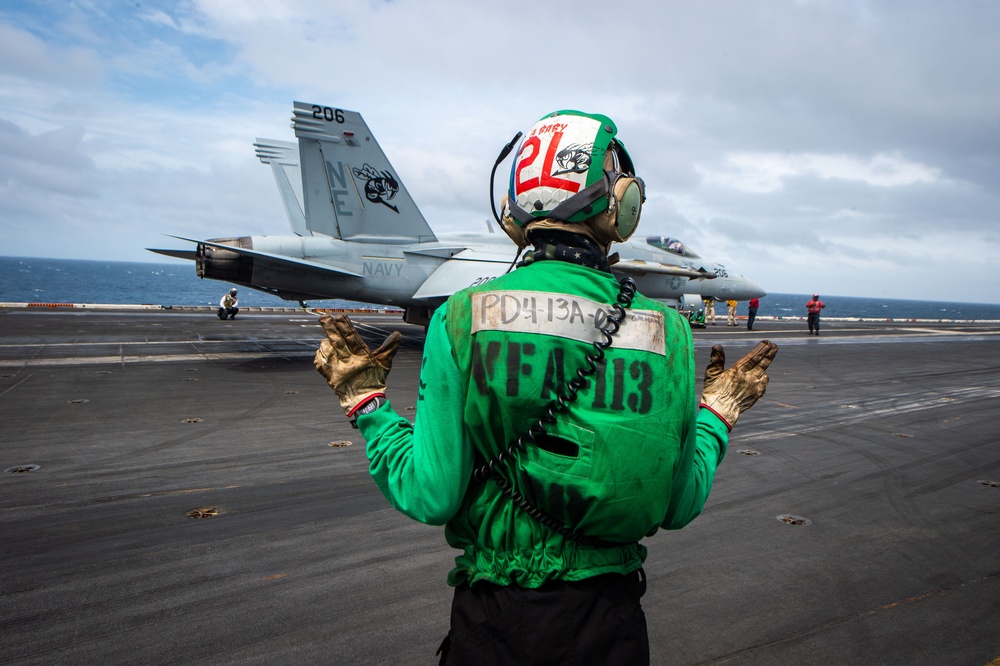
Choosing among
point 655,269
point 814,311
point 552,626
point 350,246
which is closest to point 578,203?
point 552,626

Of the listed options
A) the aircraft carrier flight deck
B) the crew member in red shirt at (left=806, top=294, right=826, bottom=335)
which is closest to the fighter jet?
the aircraft carrier flight deck

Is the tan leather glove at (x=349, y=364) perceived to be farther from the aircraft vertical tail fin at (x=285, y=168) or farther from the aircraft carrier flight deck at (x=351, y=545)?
the aircraft vertical tail fin at (x=285, y=168)

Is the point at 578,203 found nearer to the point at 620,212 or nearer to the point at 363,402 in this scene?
the point at 620,212

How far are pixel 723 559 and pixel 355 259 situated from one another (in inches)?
513

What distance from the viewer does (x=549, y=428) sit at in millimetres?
1548

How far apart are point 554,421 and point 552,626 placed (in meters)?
0.53

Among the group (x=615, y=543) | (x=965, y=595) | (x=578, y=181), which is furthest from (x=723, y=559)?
(x=578, y=181)

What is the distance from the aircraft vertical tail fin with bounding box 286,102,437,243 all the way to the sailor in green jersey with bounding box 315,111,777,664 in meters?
14.8

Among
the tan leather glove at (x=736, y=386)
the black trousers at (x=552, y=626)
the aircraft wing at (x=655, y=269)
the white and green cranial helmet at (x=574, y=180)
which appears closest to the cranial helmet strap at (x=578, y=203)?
the white and green cranial helmet at (x=574, y=180)

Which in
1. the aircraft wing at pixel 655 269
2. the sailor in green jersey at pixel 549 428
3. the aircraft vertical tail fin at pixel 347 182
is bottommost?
the sailor in green jersey at pixel 549 428

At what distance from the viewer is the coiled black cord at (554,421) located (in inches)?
60.7

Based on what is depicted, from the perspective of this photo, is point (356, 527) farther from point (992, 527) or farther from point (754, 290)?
point (754, 290)

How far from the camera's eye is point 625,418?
1.55 m

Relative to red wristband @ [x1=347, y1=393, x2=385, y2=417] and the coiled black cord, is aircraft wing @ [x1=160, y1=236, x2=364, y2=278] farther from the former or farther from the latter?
the coiled black cord
